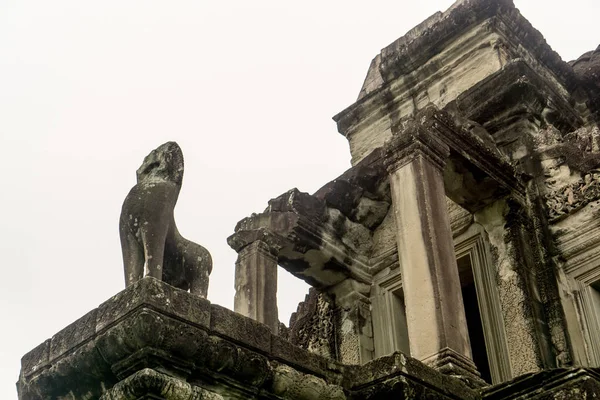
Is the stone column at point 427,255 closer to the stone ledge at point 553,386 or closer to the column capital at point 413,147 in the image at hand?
the column capital at point 413,147

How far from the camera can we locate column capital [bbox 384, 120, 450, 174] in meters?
8.05

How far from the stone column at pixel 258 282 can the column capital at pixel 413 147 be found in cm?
220

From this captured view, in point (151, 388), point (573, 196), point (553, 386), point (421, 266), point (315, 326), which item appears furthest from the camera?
point (315, 326)

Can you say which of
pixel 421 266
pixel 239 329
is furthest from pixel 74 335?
pixel 421 266

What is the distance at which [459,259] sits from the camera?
1001 cm

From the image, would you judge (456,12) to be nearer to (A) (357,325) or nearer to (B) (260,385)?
(A) (357,325)

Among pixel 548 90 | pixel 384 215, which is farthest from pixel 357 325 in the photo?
pixel 548 90

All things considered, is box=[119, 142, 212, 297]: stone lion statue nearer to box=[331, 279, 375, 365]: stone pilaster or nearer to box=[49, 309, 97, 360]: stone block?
box=[49, 309, 97, 360]: stone block

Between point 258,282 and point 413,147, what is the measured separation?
261 cm

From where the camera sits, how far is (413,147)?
8047 millimetres

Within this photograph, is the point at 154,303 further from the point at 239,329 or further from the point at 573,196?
the point at 573,196

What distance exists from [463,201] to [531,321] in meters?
1.80

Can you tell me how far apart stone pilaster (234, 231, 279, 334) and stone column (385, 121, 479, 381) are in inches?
87.0

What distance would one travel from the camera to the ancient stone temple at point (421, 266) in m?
4.98
